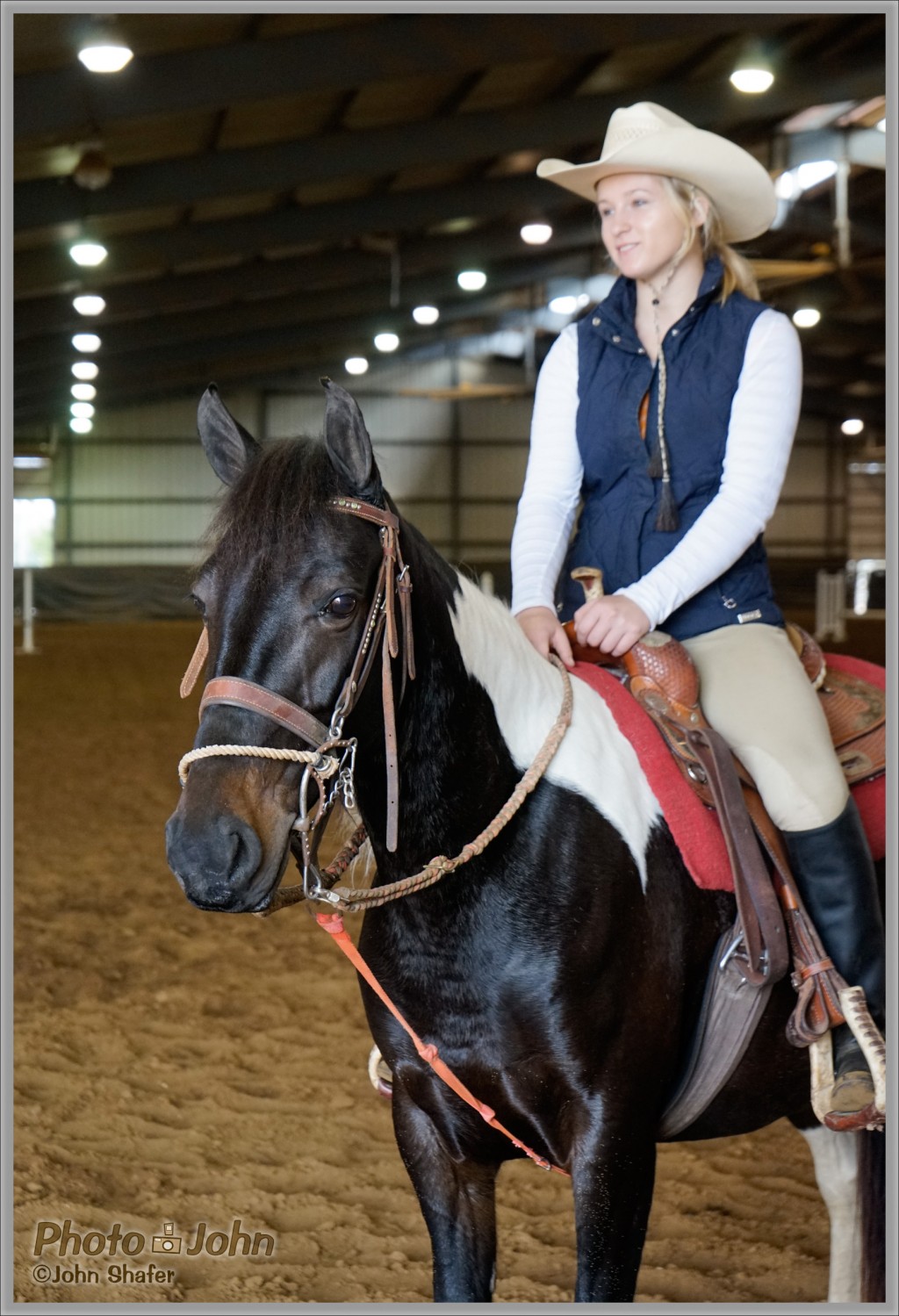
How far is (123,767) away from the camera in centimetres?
878

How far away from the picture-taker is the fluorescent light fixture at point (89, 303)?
58.7 feet

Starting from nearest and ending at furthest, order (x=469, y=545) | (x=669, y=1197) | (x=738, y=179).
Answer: (x=738, y=179) < (x=669, y=1197) < (x=469, y=545)

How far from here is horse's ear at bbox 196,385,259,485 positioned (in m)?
1.84

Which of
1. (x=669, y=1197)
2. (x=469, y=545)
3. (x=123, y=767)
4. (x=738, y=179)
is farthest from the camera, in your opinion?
(x=469, y=545)

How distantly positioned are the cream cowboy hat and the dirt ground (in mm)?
2190

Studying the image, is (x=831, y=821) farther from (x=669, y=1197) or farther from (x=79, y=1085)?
(x=79, y=1085)

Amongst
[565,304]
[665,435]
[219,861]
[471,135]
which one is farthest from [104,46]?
[565,304]

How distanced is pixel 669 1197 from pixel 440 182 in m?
15.1

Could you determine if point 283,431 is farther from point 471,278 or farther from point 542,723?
point 542,723

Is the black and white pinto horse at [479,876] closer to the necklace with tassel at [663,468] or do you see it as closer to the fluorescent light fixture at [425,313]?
the necklace with tassel at [663,468]

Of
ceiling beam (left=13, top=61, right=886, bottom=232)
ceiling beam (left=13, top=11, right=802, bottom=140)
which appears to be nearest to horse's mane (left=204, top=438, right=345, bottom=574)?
ceiling beam (left=13, top=11, right=802, bottom=140)

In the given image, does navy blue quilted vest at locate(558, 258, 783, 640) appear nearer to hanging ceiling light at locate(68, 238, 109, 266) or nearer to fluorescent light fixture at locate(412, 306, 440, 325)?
hanging ceiling light at locate(68, 238, 109, 266)

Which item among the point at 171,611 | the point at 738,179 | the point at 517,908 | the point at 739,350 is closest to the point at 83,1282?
the point at 517,908

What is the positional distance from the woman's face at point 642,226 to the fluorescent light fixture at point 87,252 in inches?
519
